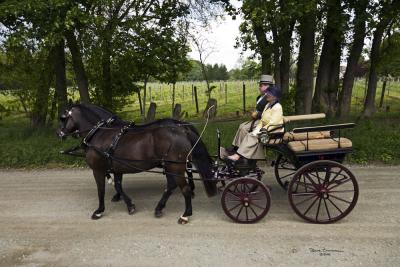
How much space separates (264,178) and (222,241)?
122 inches

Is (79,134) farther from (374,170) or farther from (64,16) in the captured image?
(374,170)

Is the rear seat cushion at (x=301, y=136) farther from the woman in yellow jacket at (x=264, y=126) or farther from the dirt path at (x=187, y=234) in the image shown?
the dirt path at (x=187, y=234)

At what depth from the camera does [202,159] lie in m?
5.93

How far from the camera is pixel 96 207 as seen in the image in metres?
6.46

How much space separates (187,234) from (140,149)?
1.62 metres

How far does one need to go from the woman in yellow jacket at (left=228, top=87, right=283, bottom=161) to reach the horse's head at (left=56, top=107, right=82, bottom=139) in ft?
9.15

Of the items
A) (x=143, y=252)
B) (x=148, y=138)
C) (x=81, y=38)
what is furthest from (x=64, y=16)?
(x=143, y=252)

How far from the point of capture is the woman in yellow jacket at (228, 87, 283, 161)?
18.2ft

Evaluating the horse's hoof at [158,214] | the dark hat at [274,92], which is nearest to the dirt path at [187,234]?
the horse's hoof at [158,214]

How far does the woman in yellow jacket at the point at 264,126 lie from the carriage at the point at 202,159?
14cm

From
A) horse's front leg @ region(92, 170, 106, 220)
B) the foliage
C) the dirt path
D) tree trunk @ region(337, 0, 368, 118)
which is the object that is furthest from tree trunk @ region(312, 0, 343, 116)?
horse's front leg @ region(92, 170, 106, 220)

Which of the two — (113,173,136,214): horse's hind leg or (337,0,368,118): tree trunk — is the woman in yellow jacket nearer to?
(113,173,136,214): horse's hind leg

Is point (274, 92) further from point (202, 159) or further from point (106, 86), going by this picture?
point (106, 86)

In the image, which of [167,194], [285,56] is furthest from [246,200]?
[285,56]
